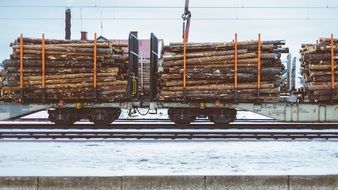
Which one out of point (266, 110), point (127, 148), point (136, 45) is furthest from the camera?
point (136, 45)

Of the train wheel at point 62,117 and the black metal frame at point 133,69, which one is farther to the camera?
the train wheel at point 62,117

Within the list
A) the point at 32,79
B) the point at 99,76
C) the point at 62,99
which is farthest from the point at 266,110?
the point at 32,79

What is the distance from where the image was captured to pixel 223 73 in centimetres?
1612

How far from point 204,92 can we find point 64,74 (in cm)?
455

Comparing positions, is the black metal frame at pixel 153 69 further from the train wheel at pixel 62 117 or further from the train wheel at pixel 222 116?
the train wheel at pixel 62 117

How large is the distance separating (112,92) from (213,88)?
3.21 m

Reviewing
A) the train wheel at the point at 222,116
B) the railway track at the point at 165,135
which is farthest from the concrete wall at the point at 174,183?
the train wheel at the point at 222,116

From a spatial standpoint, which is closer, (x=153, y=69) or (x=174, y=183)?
(x=174, y=183)

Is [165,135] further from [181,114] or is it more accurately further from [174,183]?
[174,183]

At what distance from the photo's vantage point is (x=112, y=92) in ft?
53.0

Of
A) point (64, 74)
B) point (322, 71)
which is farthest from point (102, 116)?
point (322, 71)

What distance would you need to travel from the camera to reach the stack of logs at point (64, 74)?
16219mm

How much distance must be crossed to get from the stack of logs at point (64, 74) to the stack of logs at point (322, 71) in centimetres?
594

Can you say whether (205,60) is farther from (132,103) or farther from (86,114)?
(86,114)
